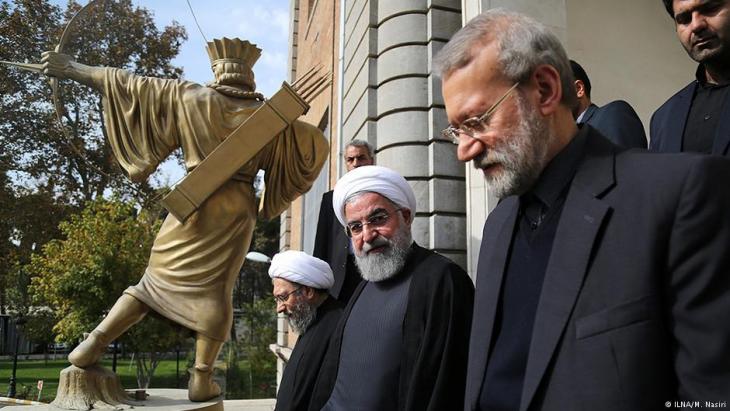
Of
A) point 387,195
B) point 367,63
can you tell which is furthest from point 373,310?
point 367,63

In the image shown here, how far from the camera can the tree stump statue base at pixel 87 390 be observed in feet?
11.4

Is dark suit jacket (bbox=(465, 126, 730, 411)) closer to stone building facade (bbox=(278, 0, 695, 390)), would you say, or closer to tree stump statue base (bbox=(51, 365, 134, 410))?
tree stump statue base (bbox=(51, 365, 134, 410))

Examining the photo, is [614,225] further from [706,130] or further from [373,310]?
[373,310]

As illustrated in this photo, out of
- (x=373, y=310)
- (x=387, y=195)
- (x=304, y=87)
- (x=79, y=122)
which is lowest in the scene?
(x=373, y=310)

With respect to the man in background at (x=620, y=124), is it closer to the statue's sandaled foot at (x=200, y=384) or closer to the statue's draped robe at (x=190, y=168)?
the statue's draped robe at (x=190, y=168)

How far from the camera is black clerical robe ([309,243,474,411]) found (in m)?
1.89

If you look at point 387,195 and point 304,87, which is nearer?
point 387,195

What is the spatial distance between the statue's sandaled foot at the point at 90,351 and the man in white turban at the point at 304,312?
1.39m

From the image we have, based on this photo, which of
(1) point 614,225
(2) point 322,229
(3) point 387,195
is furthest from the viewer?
(2) point 322,229

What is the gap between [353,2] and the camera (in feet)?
24.4

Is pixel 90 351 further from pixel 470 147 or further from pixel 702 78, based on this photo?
pixel 702 78

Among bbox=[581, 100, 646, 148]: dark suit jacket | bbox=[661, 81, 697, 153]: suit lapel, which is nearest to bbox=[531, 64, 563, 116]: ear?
bbox=[661, 81, 697, 153]: suit lapel

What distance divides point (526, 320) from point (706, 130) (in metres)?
1.05

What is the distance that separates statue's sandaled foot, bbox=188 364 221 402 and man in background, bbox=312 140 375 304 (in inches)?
43.4
